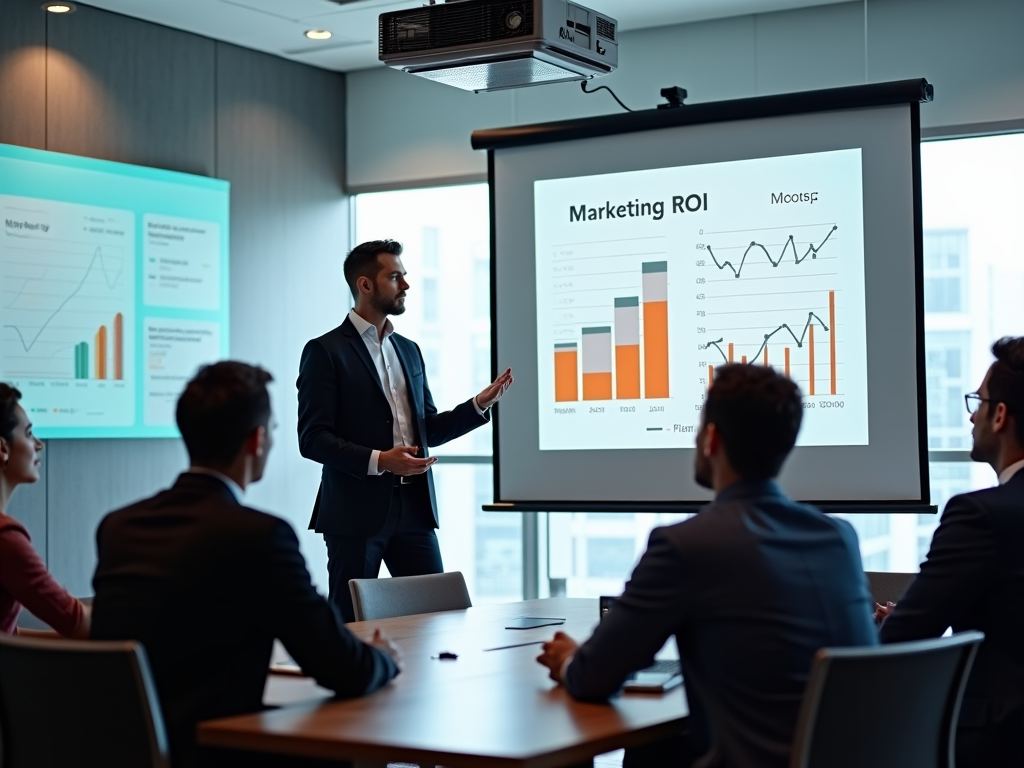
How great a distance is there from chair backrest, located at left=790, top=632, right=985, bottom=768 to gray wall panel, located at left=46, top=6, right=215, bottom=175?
4.55 metres

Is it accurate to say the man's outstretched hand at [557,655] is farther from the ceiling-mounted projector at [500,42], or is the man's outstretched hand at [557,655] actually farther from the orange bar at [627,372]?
the orange bar at [627,372]

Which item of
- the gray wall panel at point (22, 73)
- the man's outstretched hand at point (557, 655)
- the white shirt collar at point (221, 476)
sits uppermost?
the gray wall panel at point (22, 73)

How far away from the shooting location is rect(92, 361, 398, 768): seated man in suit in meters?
2.17

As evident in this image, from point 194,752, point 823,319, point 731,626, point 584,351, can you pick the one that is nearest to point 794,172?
point 823,319

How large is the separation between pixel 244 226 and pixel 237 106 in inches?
23.4

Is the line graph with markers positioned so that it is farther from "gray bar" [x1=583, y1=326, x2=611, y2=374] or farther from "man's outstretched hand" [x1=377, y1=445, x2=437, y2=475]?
"gray bar" [x1=583, y1=326, x2=611, y2=374]

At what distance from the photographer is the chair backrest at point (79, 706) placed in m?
2.07

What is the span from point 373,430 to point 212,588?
243cm

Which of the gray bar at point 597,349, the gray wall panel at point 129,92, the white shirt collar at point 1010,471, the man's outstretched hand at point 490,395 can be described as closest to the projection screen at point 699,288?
the gray bar at point 597,349

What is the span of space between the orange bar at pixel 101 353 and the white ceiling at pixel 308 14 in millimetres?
1363

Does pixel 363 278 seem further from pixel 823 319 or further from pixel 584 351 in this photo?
pixel 823 319

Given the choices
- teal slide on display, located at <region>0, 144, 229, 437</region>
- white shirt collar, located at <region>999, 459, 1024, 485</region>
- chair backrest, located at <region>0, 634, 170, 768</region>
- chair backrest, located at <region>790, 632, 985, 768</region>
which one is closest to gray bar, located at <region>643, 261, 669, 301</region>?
teal slide on display, located at <region>0, 144, 229, 437</region>

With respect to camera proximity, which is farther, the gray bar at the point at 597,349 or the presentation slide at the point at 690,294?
the gray bar at the point at 597,349

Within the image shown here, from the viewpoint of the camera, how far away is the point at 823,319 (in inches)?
195
